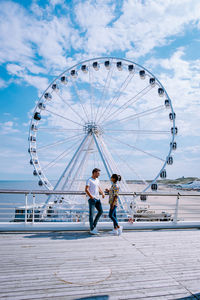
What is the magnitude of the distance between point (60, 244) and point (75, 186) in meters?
10.6

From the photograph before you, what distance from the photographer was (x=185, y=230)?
5.68 metres

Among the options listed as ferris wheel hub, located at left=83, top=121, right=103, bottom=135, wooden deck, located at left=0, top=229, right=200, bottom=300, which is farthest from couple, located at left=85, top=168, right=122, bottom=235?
ferris wheel hub, located at left=83, top=121, right=103, bottom=135

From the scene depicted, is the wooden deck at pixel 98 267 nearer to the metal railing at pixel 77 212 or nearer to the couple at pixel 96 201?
the couple at pixel 96 201

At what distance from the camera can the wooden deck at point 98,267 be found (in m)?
2.55

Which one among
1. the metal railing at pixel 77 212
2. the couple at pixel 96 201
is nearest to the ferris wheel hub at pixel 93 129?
the metal railing at pixel 77 212

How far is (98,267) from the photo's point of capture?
3189 mm

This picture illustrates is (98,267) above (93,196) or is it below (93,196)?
below

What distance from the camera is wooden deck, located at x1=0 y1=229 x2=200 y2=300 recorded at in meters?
2.55

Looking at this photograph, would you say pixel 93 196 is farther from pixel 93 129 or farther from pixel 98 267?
pixel 93 129

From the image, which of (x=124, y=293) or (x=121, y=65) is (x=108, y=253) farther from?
(x=121, y=65)

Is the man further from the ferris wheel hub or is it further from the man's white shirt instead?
the ferris wheel hub

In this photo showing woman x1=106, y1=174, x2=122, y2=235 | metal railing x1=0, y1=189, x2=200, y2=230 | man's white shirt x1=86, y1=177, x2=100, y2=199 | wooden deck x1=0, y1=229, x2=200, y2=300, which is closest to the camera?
wooden deck x1=0, y1=229, x2=200, y2=300

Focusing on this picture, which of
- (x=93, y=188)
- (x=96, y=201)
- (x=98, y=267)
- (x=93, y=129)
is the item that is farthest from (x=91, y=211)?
(x=93, y=129)

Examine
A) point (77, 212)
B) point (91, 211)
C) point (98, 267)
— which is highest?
point (91, 211)
